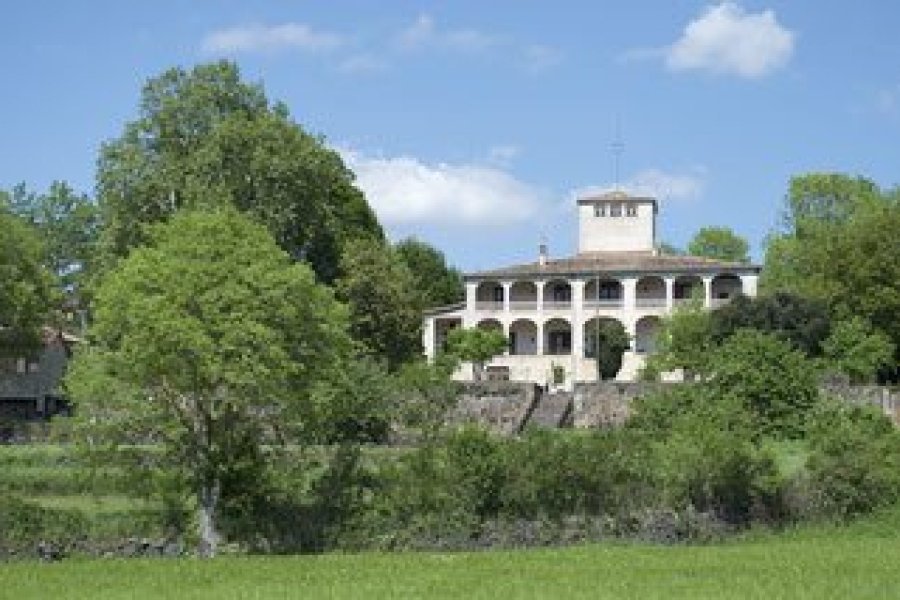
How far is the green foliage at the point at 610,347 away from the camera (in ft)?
273

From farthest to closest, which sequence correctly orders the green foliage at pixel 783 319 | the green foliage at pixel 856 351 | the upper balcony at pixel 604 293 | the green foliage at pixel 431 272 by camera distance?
1. the green foliage at pixel 431 272
2. the upper balcony at pixel 604 293
3. the green foliage at pixel 783 319
4. the green foliage at pixel 856 351

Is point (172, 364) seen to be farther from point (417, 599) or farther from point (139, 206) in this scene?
point (139, 206)

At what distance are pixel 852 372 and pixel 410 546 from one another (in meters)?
33.2

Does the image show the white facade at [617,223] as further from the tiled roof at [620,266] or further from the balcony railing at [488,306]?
the balcony railing at [488,306]

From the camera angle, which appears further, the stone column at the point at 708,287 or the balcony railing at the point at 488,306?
the balcony railing at the point at 488,306

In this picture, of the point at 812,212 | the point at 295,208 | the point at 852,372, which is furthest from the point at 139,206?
the point at 812,212

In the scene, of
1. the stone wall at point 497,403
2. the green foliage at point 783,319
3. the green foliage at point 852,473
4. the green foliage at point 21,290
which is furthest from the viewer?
the green foliage at point 783,319

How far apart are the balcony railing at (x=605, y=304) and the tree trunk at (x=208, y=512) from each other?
51857mm

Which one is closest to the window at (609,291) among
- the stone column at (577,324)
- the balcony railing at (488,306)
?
the stone column at (577,324)

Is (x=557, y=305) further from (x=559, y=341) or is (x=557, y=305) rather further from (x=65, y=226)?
(x=65, y=226)

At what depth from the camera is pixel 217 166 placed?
215 ft

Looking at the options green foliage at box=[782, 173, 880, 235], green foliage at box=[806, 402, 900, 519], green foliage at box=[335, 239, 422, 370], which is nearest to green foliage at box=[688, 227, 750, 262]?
green foliage at box=[782, 173, 880, 235]

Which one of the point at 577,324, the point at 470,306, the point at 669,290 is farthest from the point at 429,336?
the point at 669,290

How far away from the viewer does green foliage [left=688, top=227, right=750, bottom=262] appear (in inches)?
4183
